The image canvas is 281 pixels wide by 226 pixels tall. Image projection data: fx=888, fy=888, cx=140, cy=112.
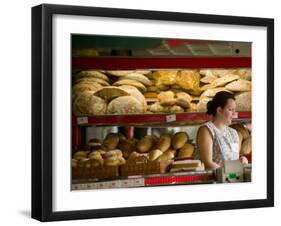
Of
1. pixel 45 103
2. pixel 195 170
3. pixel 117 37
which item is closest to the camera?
pixel 45 103

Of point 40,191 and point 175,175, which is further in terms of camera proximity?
point 175,175

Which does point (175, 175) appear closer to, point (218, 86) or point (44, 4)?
point (218, 86)

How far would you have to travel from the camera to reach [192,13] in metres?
4.71

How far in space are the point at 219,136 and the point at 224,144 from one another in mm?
59

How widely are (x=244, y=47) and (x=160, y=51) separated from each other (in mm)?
541

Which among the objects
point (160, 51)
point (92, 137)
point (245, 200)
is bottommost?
point (245, 200)

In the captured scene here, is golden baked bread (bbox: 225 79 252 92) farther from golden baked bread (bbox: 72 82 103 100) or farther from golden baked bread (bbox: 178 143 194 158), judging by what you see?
golden baked bread (bbox: 72 82 103 100)

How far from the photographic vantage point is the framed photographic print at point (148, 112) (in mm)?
4328

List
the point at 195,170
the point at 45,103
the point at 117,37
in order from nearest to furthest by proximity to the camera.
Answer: the point at 45,103 → the point at 117,37 → the point at 195,170

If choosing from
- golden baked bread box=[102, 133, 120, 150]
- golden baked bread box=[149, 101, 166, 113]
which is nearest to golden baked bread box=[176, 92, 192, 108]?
A: golden baked bread box=[149, 101, 166, 113]

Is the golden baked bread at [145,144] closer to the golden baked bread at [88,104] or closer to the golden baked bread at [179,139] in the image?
the golden baked bread at [179,139]

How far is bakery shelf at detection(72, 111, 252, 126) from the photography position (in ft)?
14.8

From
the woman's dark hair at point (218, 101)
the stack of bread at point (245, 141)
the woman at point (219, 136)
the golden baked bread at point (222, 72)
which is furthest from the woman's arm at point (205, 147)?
the golden baked bread at point (222, 72)

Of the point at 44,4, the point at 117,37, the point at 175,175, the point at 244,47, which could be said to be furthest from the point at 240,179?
the point at 44,4
